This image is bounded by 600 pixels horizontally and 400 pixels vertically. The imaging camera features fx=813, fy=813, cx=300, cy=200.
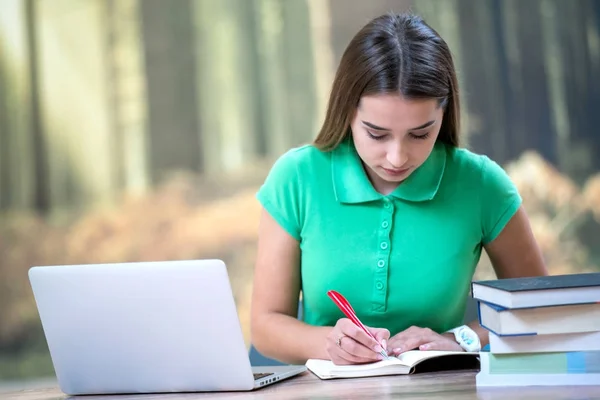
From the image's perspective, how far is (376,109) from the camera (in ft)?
4.65

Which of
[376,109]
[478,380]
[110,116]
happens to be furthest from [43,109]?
[478,380]

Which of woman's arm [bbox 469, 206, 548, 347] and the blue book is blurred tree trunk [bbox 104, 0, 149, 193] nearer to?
woman's arm [bbox 469, 206, 548, 347]

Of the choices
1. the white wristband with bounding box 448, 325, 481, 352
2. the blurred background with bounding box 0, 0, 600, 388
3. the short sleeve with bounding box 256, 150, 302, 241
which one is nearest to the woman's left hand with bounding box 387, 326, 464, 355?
the white wristband with bounding box 448, 325, 481, 352

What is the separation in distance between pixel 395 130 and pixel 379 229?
27 cm

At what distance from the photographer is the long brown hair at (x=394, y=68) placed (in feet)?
4.67

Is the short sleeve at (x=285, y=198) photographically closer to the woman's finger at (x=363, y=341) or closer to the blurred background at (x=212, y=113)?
the woman's finger at (x=363, y=341)

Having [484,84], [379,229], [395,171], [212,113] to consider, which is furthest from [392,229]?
[484,84]

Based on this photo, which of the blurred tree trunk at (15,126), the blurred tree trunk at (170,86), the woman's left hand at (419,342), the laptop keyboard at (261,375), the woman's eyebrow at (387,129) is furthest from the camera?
the blurred tree trunk at (170,86)

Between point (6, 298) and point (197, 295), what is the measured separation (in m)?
2.73

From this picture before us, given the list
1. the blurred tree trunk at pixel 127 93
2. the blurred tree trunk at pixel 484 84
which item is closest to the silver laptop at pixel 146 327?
the blurred tree trunk at pixel 127 93

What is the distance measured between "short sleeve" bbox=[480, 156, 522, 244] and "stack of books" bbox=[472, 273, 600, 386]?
1.86ft

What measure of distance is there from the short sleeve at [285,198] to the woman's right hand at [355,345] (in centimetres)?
40

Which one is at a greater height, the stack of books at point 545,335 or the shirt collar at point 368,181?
the shirt collar at point 368,181

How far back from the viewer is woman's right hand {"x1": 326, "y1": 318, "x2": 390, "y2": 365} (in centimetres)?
123
